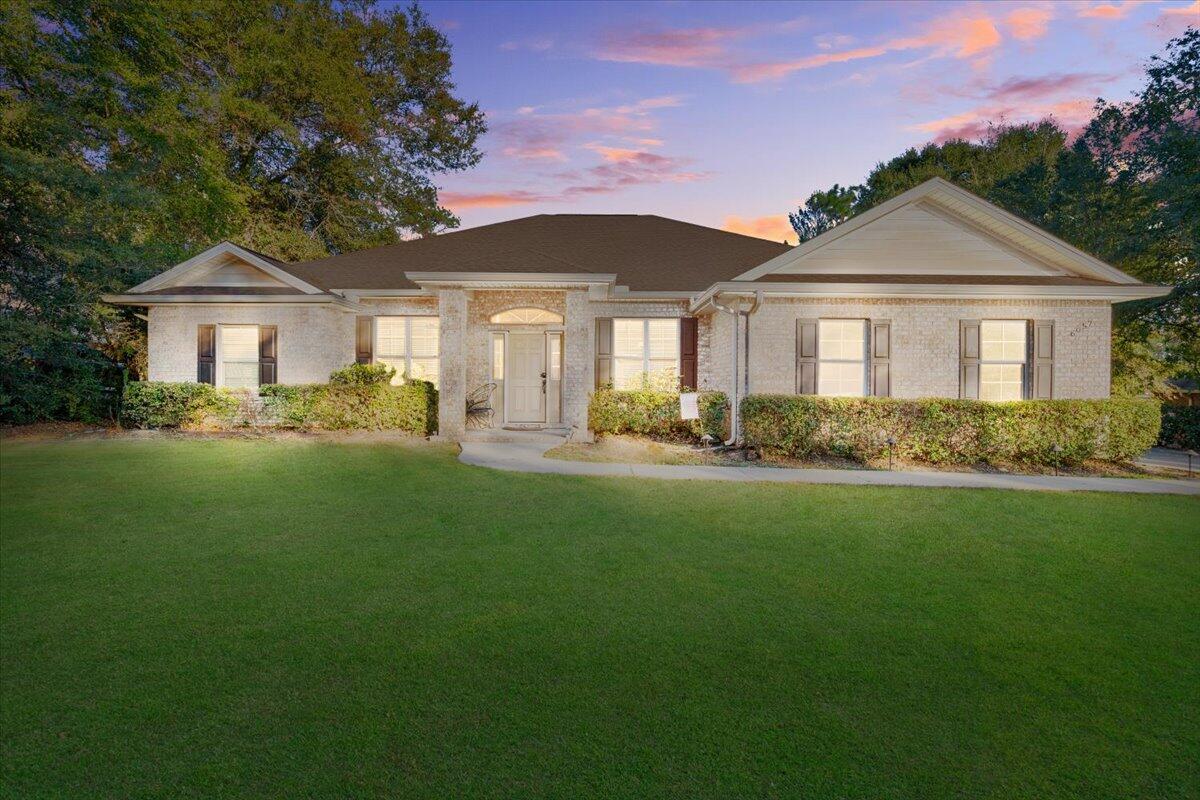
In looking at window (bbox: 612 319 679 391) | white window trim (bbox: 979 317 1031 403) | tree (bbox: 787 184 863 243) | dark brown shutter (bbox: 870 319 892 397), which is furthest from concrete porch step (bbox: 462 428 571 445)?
tree (bbox: 787 184 863 243)

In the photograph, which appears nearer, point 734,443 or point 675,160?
point 734,443

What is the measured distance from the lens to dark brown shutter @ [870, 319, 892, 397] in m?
13.5

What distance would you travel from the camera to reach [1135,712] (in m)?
3.30

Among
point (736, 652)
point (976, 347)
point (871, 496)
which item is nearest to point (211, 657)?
point (736, 652)

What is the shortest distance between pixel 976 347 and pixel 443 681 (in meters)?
13.4

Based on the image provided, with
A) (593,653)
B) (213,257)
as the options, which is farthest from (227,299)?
(593,653)

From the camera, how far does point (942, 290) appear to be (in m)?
12.9

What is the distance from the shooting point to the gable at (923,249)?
13.7 metres

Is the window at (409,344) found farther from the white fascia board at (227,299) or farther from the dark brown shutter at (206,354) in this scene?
the dark brown shutter at (206,354)

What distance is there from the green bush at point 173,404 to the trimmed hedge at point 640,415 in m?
8.42

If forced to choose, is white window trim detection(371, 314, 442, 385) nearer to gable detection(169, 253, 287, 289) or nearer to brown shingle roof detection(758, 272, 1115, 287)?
gable detection(169, 253, 287, 289)

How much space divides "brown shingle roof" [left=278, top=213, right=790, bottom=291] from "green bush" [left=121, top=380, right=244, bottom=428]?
3.53 metres

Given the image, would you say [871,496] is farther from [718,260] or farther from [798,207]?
[798,207]

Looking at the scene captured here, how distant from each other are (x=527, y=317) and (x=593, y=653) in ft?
42.7
